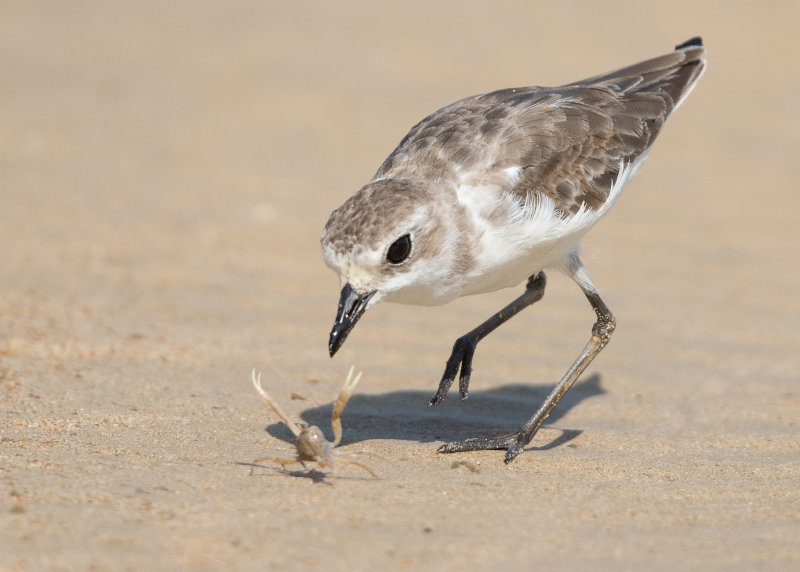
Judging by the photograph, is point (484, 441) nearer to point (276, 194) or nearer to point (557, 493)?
point (557, 493)

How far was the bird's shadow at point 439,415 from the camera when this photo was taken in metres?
5.30

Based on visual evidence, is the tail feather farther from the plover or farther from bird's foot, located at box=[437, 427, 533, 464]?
bird's foot, located at box=[437, 427, 533, 464]

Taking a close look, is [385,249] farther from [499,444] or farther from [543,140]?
[543,140]

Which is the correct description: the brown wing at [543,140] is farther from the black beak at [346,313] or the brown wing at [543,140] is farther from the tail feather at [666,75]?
the black beak at [346,313]

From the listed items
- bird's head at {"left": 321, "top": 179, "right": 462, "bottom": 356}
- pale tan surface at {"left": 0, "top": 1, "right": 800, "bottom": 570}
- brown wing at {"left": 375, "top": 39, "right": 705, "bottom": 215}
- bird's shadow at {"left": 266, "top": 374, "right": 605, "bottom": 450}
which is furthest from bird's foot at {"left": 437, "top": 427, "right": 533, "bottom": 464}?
brown wing at {"left": 375, "top": 39, "right": 705, "bottom": 215}

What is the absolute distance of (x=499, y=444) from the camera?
16.5 feet

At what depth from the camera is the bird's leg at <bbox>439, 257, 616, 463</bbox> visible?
16.3 ft

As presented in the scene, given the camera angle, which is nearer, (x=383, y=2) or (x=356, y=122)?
(x=356, y=122)

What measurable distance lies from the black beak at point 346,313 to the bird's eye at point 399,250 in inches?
7.6

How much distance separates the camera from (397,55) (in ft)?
43.4

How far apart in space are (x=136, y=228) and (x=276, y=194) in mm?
1756

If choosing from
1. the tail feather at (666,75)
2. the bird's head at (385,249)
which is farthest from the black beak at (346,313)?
the tail feather at (666,75)

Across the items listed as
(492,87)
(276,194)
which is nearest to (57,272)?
(276,194)

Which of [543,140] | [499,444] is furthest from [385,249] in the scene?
[543,140]
